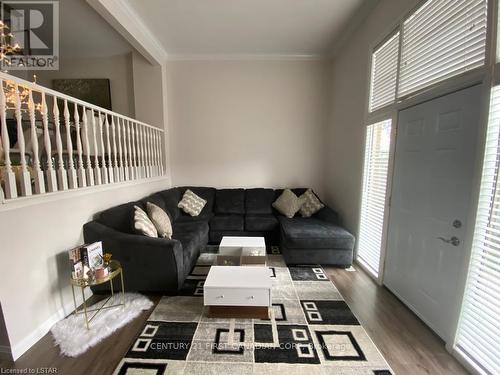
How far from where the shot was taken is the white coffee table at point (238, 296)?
1.85 m

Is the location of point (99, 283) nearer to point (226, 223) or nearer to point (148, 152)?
point (226, 223)

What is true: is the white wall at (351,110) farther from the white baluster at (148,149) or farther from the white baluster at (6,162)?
the white baluster at (6,162)

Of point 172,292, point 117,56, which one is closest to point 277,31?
point 117,56

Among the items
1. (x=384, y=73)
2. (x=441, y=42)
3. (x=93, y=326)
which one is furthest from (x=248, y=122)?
(x=93, y=326)

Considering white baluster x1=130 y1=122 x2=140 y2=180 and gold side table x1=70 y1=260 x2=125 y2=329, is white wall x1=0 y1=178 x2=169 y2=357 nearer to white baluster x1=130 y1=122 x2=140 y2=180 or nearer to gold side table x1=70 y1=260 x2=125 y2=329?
gold side table x1=70 y1=260 x2=125 y2=329

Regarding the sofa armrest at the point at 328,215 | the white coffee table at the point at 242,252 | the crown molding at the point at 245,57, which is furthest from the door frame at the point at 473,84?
the crown molding at the point at 245,57

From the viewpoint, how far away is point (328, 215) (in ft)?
11.5

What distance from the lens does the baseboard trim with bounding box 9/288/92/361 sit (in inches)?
61.5

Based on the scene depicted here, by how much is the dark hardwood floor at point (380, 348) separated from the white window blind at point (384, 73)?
2133 mm

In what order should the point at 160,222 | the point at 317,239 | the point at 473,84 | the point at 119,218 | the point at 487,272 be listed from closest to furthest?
the point at 487,272 < the point at 473,84 < the point at 119,218 < the point at 160,222 < the point at 317,239

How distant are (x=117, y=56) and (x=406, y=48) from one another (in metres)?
4.44

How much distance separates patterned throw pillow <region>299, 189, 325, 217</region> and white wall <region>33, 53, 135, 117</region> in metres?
3.48

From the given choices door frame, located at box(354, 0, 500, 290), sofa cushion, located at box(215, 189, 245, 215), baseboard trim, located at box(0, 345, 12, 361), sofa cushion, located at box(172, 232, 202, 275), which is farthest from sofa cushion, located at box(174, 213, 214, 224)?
door frame, located at box(354, 0, 500, 290)

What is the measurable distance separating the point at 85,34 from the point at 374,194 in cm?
470
